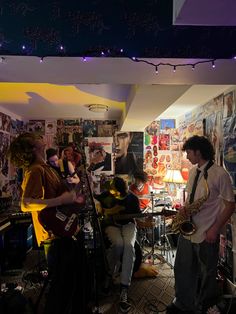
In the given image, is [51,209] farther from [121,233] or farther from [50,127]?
[50,127]

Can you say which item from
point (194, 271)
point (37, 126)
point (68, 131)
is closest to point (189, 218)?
point (194, 271)

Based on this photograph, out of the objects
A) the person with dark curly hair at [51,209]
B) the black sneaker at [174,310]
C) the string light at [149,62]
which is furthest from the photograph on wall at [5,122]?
the black sneaker at [174,310]

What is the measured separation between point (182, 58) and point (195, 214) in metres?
1.23

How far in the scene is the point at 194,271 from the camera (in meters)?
2.25

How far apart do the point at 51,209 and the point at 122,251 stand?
1339 millimetres

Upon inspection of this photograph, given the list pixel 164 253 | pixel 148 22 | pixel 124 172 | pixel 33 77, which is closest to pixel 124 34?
pixel 148 22

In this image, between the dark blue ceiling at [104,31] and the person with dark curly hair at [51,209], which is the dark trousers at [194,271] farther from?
the dark blue ceiling at [104,31]

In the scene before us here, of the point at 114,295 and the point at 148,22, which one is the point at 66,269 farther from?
the point at 148,22

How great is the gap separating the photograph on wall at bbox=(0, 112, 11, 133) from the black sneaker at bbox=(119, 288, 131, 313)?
282 centimetres

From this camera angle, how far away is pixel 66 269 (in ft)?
6.13

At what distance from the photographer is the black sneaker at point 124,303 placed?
Result: 247cm

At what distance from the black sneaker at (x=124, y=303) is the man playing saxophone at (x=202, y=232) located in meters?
0.37

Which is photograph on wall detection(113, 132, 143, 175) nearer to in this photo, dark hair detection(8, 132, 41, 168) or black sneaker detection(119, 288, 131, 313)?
black sneaker detection(119, 288, 131, 313)

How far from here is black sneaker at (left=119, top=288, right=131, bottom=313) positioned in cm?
247
